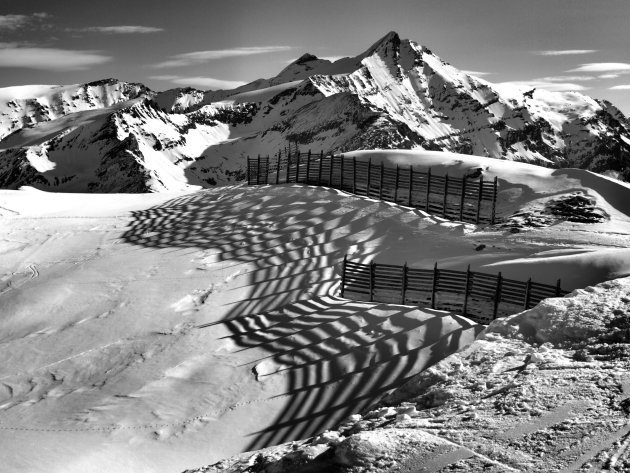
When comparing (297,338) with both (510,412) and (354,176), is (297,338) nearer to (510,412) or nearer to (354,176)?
(510,412)

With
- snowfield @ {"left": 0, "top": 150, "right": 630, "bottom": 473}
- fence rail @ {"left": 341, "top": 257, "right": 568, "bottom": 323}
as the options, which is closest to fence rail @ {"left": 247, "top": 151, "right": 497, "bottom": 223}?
snowfield @ {"left": 0, "top": 150, "right": 630, "bottom": 473}

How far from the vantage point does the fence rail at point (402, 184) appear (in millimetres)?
21047

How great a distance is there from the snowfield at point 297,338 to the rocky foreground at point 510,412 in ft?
0.07

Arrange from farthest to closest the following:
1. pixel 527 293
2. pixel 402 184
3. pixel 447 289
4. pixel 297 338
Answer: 1. pixel 402 184
2. pixel 447 289
3. pixel 527 293
4. pixel 297 338

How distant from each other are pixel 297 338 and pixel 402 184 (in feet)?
40.5

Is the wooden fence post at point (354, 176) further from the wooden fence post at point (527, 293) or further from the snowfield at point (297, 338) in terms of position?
the wooden fence post at point (527, 293)

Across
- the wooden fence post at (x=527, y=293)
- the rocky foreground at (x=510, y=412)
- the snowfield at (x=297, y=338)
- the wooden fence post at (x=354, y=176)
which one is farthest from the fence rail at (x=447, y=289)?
the wooden fence post at (x=354, y=176)

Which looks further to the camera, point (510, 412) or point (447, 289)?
point (447, 289)

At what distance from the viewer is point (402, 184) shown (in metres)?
23.2

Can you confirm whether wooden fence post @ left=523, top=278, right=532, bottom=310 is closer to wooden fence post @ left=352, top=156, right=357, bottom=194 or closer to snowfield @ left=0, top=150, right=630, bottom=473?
snowfield @ left=0, top=150, right=630, bottom=473

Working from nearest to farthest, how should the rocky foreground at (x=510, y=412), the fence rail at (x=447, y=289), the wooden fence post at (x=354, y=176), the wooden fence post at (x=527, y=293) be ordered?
1. the rocky foreground at (x=510, y=412)
2. the wooden fence post at (x=527, y=293)
3. the fence rail at (x=447, y=289)
4. the wooden fence post at (x=354, y=176)

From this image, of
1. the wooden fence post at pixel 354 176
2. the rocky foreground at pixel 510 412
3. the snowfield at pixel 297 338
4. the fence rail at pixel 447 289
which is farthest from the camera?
the wooden fence post at pixel 354 176

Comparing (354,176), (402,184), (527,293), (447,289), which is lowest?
(447,289)

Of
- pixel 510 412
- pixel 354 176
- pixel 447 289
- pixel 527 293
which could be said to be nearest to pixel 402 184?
pixel 354 176
